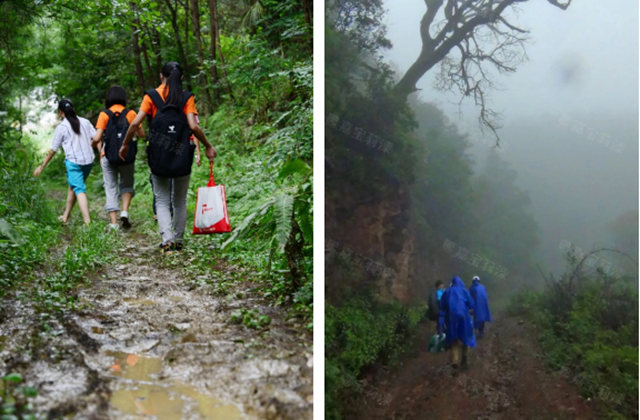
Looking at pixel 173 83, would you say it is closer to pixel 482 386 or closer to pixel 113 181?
pixel 113 181

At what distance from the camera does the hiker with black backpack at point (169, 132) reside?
4.50 metres

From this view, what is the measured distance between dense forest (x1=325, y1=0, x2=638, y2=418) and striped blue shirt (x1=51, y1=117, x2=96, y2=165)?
4153 mm

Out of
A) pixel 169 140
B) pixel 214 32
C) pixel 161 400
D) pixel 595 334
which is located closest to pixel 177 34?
pixel 214 32

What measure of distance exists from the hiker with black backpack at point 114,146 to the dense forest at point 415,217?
3.68 meters

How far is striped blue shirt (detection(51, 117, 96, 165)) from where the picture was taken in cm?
604

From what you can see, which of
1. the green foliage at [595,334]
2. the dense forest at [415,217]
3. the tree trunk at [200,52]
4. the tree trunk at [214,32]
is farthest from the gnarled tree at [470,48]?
the tree trunk at [200,52]

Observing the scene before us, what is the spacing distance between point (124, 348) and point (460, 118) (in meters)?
1.93

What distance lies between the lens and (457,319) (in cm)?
273

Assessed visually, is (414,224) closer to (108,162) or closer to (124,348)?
(124,348)

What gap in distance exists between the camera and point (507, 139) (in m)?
2.71

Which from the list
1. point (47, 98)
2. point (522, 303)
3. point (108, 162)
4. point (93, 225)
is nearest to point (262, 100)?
point (108, 162)

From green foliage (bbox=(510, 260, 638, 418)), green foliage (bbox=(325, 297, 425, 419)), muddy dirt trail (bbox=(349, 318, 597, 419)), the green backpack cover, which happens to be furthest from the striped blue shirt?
green foliage (bbox=(510, 260, 638, 418))

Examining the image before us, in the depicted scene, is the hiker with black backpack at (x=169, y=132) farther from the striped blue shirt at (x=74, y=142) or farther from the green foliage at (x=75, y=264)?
the striped blue shirt at (x=74, y=142)

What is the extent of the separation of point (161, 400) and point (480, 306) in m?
1.47
